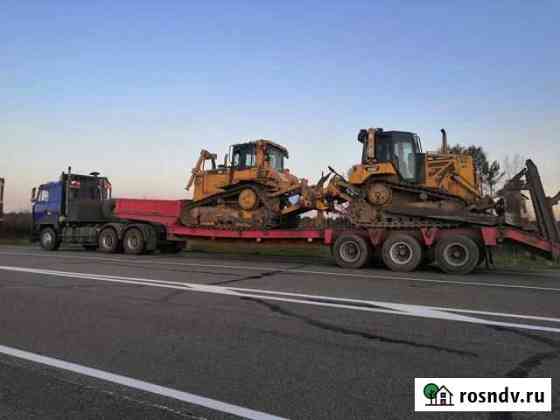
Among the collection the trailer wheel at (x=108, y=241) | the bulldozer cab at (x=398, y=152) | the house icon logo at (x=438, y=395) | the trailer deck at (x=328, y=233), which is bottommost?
the house icon logo at (x=438, y=395)

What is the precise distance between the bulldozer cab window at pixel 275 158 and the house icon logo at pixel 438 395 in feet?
43.5

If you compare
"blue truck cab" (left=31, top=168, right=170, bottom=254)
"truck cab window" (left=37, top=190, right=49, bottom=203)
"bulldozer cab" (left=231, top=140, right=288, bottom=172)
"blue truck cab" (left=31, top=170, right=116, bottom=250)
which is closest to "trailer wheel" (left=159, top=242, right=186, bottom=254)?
"blue truck cab" (left=31, top=168, right=170, bottom=254)

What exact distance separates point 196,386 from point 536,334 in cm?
392

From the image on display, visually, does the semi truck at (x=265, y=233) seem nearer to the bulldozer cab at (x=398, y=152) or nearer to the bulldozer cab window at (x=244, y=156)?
the bulldozer cab at (x=398, y=152)

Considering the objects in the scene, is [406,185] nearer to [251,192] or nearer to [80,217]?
[251,192]

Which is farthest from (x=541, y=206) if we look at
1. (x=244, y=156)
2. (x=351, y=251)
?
(x=244, y=156)

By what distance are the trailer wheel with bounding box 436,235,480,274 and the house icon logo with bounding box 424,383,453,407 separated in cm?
867

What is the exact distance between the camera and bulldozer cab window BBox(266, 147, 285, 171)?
53.8ft

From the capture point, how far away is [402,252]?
12430 mm

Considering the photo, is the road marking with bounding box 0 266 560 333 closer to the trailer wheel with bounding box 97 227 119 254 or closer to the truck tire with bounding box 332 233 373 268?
the truck tire with bounding box 332 233 373 268

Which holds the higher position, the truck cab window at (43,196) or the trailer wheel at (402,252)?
the truck cab window at (43,196)

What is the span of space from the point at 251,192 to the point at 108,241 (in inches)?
270

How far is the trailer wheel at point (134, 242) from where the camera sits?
17.5 metres

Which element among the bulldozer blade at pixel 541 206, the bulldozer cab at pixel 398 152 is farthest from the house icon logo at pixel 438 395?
the bulldozer cab at pixel 398 152
